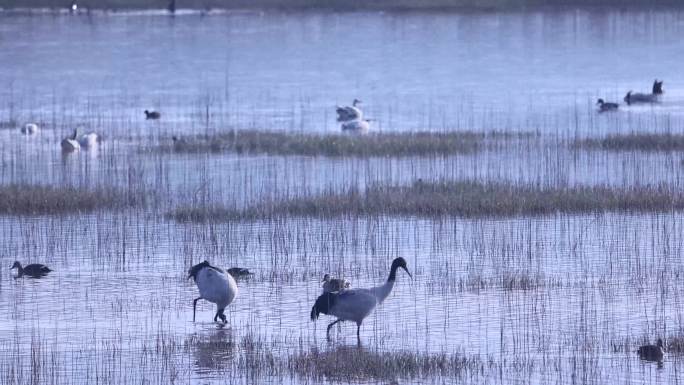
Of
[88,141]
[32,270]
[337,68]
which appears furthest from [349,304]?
[337,68]

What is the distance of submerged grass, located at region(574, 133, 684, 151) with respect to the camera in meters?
25.4

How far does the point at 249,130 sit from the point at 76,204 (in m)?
9.53

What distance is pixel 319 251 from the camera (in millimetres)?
16875

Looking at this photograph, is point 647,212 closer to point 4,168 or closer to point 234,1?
point 4,168

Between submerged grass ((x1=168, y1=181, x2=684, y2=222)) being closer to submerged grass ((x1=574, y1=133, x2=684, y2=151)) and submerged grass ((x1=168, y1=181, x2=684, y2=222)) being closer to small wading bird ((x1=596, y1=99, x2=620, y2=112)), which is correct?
submerged grass ((x1=574, y1=133, x2=684, y2=151))

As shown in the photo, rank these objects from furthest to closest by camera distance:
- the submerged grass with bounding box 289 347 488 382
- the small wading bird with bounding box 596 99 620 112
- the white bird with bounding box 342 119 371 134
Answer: the small wading bird with bounding box 596 99 620 112, the white bird with bounding box 342 119 371 134, the submerged grass with bounding box 289 347 488 382

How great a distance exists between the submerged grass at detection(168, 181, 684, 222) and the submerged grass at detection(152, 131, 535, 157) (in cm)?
560

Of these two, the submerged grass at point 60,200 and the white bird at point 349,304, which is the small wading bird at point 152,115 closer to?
the submerged grass at point 60,200

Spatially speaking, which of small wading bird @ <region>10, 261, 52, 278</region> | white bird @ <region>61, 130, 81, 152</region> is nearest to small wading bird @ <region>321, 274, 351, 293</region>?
small wading bird @ <region>10, 261, 52, 278</region>

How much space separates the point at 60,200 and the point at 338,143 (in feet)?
24.8

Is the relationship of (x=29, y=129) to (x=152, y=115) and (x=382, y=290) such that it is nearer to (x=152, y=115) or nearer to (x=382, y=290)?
(x=152, y=115)

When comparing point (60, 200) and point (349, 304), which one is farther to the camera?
point (60, 200)

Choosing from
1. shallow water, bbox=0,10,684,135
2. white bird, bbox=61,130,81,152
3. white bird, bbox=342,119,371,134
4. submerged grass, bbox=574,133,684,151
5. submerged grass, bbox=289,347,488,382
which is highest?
shallow water, bbox=0,10,684,135

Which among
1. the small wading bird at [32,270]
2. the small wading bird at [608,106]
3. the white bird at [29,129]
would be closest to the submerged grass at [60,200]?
the small wading bird at [32,270]
